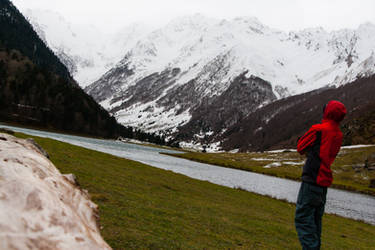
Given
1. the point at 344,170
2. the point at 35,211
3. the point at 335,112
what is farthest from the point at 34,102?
the point at 35,211

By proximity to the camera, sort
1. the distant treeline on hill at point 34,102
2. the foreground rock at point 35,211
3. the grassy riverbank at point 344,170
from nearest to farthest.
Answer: the foreground rock at point 35,211 → the grassy riverbank at point 344,170 → the distant treeline on hill at point 34,102

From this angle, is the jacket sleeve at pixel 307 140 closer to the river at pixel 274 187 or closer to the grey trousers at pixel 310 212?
the grey trousers at pixel 310 212

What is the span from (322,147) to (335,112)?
116 cm

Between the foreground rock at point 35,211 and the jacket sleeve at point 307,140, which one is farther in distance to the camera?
the jacket sleeve at point 307,140

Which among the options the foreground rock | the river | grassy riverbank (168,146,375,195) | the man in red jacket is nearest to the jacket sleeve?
the man in red jacket

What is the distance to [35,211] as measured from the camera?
488cm

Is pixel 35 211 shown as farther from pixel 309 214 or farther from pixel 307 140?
pixel 307 140

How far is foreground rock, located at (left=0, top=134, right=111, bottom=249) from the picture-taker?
4.33 m

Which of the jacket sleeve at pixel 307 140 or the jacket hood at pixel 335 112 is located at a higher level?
the jacket hood at pixel 335 112

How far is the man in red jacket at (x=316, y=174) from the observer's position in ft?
27.8

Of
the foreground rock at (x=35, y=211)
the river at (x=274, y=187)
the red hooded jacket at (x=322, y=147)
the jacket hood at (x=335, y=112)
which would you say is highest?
the jacket hood at (x=335, y=112)

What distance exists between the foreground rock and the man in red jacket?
19.1 feet

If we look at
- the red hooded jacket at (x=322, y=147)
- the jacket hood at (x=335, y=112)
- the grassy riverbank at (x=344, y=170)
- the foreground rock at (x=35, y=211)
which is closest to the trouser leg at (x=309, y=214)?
the red hooded jacket at (x=322, y=147)

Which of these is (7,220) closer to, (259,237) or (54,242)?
A: (54,242)
